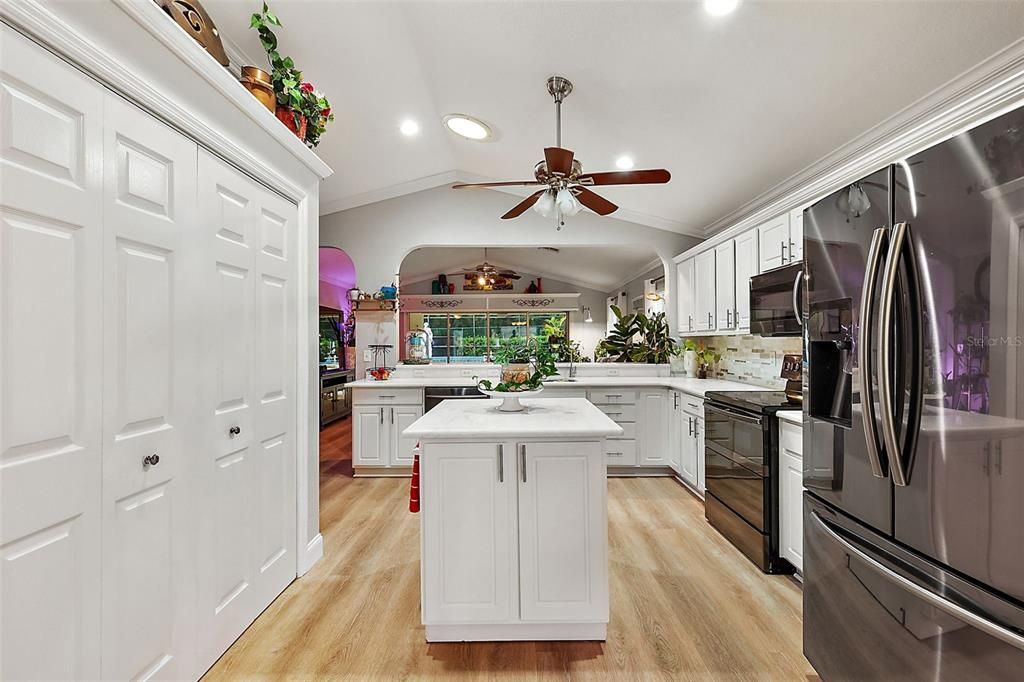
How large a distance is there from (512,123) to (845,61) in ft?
6.90

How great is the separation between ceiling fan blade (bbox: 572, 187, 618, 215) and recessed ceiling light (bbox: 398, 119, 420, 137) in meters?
1.70

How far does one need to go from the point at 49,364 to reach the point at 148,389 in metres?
0.34

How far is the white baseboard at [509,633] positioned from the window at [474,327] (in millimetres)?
8261

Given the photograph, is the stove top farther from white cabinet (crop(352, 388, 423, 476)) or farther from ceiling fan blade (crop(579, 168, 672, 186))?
white cabinet (crop(352, 388, 423, 476))

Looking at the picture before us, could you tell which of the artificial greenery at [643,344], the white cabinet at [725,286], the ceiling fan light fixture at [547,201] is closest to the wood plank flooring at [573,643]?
the white cabinet at [725,286]

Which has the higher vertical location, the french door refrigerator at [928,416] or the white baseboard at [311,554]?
the french door refrigerator at [928,416]

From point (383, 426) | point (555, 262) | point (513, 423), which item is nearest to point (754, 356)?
point (513, 423)

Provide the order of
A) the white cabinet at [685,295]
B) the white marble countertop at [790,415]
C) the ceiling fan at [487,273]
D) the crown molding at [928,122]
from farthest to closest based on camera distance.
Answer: the ceiling fan at [487,273]
the white cabinet at [685,295]
the white marble countertop at [790,415]
the crown molding at [928,122]

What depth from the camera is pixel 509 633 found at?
2.03 metres

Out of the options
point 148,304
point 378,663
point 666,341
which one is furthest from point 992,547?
point 666,341

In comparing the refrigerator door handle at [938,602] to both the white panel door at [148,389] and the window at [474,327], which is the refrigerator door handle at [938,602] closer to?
the white panel door at [148,389]

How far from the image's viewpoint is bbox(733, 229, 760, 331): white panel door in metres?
3.49

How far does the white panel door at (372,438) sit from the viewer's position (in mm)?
4531

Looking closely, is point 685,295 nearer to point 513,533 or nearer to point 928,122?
point 928,122
